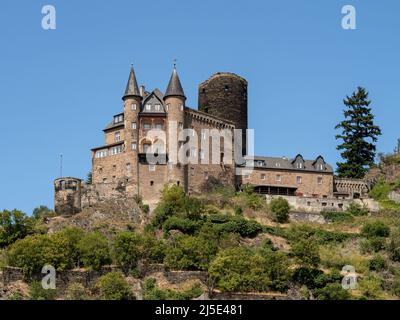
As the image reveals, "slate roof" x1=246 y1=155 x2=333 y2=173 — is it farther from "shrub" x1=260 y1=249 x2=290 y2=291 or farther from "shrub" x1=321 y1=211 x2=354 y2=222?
"shrub" x1=260 y1=249 x2=290 y2=291

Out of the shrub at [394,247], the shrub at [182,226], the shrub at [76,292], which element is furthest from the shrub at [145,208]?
the shrub at [394,247]

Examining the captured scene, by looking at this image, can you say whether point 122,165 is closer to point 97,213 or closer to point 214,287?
point 97,213

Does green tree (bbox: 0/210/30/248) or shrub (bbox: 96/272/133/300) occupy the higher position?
green tree (bbox: 0/210/30/248)

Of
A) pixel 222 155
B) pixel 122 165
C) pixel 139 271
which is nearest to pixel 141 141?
pixel 122 165

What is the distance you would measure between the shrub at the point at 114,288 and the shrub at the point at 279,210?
17.6 metres

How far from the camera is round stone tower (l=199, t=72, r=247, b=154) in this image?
86625 mm

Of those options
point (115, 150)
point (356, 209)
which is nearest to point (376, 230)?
point (356, 209)

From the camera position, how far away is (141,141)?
256 ft

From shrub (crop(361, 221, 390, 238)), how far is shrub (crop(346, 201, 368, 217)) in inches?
200

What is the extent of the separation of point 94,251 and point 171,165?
42.6 feet

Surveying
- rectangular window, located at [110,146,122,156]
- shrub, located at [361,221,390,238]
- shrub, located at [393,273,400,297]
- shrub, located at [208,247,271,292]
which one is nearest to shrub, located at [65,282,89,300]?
shrub, located at [208,247,271,292]

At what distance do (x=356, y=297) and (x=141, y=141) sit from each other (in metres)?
21.7

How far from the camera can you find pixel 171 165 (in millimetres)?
77312
